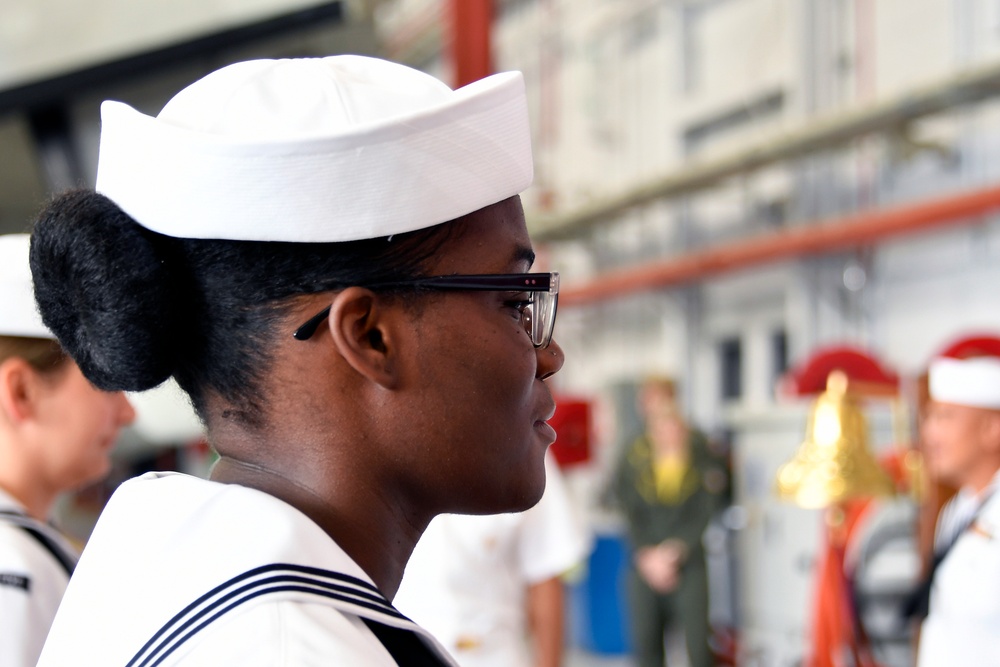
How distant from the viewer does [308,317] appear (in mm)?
853

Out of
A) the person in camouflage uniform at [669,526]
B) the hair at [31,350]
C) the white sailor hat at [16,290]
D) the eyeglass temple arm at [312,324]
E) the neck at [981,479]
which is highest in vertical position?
the white sailor hat at [16,290]

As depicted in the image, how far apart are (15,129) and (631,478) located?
11.7 feet

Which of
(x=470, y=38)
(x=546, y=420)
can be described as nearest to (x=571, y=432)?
(x=470, y=38)

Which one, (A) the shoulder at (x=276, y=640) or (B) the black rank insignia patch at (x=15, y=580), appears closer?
(A) the shoulder at (x=276, y=640)

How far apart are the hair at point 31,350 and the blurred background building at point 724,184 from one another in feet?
5.10

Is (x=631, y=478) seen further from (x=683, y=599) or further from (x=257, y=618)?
(x=257, y=618)

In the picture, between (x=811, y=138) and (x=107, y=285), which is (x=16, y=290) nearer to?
(x=107, y=285)

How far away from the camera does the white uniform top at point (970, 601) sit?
2.46 metres

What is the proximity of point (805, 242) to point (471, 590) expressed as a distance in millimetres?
4214

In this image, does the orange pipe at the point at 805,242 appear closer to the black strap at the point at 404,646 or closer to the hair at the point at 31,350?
the hair at the point at 31,350

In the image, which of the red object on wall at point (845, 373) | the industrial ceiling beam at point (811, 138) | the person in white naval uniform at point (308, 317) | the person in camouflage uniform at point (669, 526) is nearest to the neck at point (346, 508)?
the person in white naval uniform at point (308, 317)

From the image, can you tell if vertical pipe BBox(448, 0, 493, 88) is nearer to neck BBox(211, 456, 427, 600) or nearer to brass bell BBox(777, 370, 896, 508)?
brass bell BBox(777, 370, 896, 508)

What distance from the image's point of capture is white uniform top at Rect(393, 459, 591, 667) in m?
2.43

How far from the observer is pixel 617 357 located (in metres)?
9.07
